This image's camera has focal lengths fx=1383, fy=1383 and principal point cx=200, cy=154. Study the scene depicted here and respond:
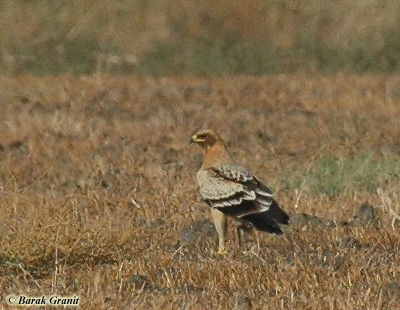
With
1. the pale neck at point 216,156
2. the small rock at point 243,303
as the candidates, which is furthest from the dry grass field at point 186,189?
the pale neck at point 216,156

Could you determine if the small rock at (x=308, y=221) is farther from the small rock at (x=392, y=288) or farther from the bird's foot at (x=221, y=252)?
the small rock at (x=392, y=288)

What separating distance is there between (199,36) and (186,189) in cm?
1073

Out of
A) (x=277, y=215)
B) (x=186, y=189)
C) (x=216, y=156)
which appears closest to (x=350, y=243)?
(x=277, y=215)

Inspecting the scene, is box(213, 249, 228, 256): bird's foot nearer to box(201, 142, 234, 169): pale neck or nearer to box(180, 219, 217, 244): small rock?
box(180, 219, 217, 244): small rock

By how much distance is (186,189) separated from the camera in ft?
32.1

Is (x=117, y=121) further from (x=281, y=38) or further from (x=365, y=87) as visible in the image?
(x=281, y=38)

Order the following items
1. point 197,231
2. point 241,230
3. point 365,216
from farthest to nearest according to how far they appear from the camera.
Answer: point 365,216
point 197,231
point 241,230

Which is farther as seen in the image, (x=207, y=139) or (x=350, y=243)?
(x=207, y=139)

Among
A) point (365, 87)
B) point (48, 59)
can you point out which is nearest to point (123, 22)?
point (48, 59)

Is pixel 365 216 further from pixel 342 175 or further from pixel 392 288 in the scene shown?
pixel 392 288

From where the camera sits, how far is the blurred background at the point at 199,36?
61.3ft

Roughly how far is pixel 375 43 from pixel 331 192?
391 inches

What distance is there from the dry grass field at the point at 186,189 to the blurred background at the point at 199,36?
63.6 inches

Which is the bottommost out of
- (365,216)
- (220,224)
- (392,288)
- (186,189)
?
(186,189)
